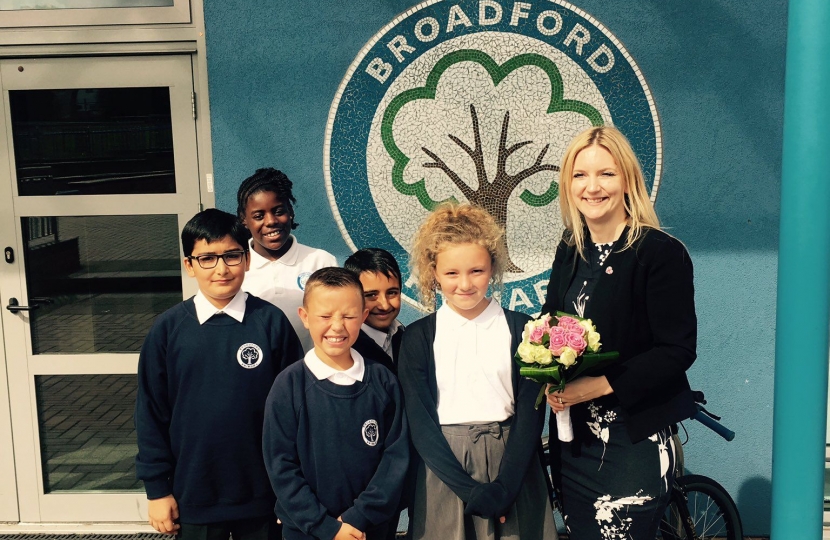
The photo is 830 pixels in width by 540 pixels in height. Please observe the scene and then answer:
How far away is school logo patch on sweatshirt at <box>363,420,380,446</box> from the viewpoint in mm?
2443

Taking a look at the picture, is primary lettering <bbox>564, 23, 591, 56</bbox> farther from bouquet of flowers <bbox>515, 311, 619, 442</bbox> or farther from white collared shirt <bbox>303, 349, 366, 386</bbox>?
white collared shirt <bbox>303, 349, 366, 386</bbox>

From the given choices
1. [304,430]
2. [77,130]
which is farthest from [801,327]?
[77,130]

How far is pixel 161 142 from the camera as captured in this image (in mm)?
4000

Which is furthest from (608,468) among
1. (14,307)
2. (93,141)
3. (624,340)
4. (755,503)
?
(14,307)

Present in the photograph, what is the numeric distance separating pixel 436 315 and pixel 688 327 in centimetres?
78

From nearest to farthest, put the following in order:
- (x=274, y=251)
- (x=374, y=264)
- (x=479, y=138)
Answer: (x=374, y=264), (x=274, y=251), (x=479, y=138)

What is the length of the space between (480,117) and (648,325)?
1863 millimetres

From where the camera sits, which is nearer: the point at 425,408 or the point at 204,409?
the point at 425,408

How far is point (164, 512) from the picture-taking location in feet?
8.55

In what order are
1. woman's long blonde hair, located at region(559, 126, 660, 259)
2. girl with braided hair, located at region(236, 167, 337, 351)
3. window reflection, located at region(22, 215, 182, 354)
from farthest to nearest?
window reflection, located at region(22, 215, 182, 354) → girl with braided hair, located at region(236, 167, 337, 351) → woman's long blonde hair, located at region(559, 126, 660, 259)

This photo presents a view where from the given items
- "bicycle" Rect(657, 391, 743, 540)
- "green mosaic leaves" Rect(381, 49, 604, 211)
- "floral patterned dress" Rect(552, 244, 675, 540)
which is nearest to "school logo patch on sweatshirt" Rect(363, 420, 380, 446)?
"floral patterned dress" Rect(552, 244, 675, 540)

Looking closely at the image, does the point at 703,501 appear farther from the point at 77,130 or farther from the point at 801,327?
the point at 77,130

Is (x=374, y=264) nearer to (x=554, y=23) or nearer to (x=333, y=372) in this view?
(x=333, y=372)

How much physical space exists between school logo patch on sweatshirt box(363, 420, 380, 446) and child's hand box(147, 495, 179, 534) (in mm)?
728
